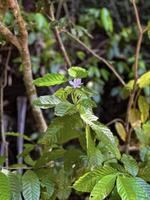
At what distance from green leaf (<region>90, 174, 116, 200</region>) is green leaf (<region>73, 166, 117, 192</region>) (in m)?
0.02

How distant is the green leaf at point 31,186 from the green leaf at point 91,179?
0.36 feet

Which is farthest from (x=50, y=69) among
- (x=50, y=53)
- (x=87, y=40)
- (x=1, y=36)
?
(x=1, y=36)

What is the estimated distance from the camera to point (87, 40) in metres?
2.17

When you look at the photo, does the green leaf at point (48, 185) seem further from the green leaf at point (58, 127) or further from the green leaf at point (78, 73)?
the green leaf at point (78, 73)

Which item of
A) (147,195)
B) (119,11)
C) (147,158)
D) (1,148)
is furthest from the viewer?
(119,11)

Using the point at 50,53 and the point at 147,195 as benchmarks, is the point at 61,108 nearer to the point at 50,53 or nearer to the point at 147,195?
the point at 147,195

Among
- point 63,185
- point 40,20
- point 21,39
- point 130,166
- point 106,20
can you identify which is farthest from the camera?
point 106,20

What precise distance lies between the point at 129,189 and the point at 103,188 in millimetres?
54

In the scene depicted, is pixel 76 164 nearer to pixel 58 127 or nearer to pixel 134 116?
pixel 58 127

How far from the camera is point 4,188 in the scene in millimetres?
927

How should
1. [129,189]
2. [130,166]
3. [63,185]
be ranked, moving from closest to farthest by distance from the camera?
[129,189] → [130,166] → [63,185]

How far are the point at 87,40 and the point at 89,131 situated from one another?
127 cm

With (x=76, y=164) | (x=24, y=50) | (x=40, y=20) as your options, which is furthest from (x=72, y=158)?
(x=40, y=20)

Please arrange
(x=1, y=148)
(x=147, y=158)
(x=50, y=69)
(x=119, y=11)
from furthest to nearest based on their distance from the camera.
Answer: (x=119, y=11) → (x=50, y=69) → (x=1, y=148) → (x=147, y=158)
